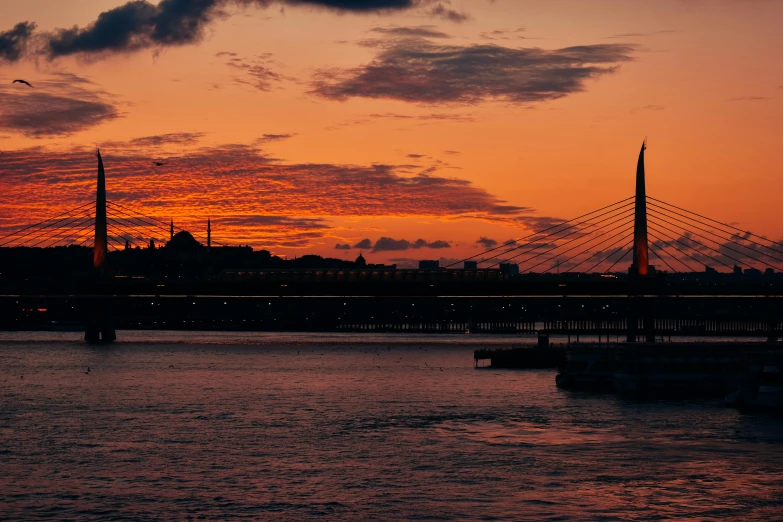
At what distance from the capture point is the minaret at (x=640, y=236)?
117 metres

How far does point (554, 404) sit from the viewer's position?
2657 inches

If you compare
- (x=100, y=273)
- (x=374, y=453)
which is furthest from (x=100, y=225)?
(x=374, y=453)

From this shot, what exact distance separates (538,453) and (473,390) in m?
31.8

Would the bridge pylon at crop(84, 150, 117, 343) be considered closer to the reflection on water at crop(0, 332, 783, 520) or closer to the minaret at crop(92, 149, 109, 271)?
the minaret at crop(92, 149, 109, 271)

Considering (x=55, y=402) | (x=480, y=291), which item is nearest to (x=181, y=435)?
(x=55, y=402)

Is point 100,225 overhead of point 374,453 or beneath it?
overhead

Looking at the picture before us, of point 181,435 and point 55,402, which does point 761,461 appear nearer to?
point 181,435

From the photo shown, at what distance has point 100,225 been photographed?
142125 mm

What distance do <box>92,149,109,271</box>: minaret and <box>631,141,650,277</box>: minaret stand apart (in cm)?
6326

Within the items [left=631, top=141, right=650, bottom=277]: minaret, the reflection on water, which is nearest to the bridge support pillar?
the reflection on water

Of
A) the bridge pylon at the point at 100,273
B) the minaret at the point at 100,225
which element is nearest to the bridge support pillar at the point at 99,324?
the bridge pylon at the point at 100,273

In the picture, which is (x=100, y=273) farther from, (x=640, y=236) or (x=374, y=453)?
(x=374, y=453)

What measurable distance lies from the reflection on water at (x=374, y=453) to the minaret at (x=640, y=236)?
34690 millimetres

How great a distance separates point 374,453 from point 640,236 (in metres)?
Result: 75.4
